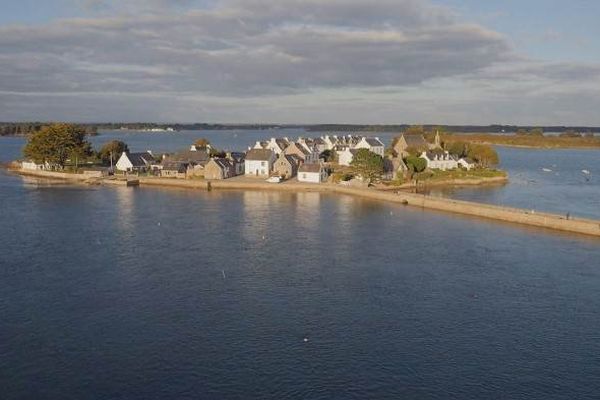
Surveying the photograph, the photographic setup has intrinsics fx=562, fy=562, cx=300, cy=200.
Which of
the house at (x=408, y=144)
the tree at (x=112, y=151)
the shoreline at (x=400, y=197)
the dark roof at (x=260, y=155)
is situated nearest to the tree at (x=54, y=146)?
the shoreline at (x=400, y=197)

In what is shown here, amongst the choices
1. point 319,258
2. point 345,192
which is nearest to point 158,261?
point 319,258

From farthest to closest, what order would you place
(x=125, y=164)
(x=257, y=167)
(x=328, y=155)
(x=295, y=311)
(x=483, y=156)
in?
(x=328, y=155)
(x=483, y=156)
(x=125, y=164)
(x=257, y=167)
(x=295, y=311)

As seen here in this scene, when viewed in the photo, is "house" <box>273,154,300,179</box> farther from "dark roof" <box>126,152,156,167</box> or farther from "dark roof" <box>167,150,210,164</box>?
"dark roof" <box>126,152,156,167</box>

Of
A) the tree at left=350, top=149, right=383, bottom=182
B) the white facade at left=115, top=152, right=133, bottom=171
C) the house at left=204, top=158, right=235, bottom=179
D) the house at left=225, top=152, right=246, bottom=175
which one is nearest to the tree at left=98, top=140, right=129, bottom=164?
the white facade at left=115, top=152, right=133, bottom=171

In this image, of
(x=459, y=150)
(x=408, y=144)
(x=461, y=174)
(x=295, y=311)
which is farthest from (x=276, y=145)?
(x=295, y=311)

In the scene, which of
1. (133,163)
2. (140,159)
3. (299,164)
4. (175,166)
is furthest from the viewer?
(140,159)

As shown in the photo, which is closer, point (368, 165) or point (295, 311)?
point (295, 311)

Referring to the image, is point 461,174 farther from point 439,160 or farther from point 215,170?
point 215,170
